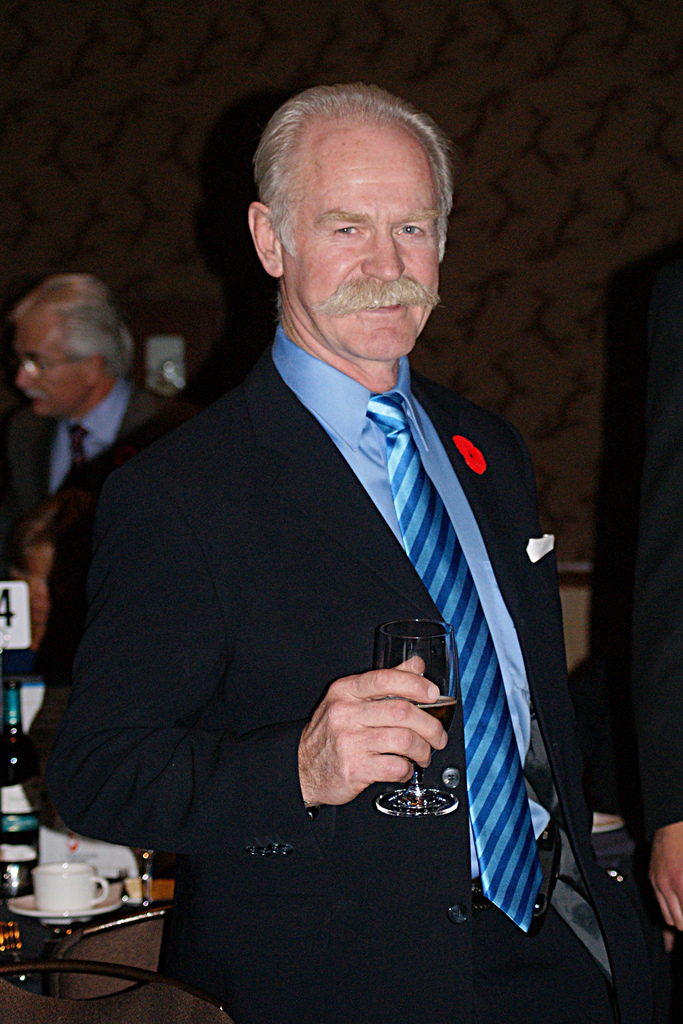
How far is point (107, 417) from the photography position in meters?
4.50

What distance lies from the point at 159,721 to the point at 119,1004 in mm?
366

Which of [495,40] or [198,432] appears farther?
[495,40]

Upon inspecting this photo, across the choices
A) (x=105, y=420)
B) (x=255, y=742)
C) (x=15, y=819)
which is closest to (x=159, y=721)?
(x=255, y=742)

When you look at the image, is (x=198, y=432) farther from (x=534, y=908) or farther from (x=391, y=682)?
(x=534, y=908)

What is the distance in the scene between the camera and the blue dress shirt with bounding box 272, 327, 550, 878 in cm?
154

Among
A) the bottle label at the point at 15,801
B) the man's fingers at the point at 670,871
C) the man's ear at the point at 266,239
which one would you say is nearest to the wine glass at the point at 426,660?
the man's fingers at the point at 670,871

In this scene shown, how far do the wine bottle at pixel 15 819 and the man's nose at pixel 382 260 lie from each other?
1.13 metres

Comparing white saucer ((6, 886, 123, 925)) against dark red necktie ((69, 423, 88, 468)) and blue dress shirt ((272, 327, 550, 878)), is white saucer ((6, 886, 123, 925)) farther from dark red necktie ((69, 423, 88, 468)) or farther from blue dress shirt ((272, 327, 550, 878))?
dark red necktie ((69, 423, 88, 468))

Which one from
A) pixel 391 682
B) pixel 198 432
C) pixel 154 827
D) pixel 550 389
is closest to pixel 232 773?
pixel 154 827

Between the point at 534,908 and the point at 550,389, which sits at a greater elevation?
the point at 550,389

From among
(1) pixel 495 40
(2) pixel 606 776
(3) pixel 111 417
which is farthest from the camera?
(1) pixel 495 40

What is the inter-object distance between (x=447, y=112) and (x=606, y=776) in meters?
3.13

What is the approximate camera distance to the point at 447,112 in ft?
16.2

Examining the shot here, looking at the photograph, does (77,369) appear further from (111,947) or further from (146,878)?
(111,947)
